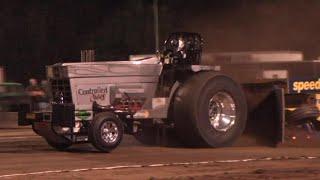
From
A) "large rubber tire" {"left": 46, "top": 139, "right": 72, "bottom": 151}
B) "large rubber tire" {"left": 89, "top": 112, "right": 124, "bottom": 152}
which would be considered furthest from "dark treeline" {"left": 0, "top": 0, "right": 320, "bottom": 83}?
"large rubber tire" {"left": 89, "top": 112, "right": 124, "bottom": 152}

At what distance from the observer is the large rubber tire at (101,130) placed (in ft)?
50.8

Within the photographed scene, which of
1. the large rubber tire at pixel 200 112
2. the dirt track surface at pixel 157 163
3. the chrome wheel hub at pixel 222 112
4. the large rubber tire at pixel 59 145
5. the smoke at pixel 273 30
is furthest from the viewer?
the smoke at pixel 273 30

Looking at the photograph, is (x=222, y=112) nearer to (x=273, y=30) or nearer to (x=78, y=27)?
(x=273, y=30)

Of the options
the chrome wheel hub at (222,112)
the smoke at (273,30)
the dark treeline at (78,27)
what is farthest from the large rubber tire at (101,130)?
the dark treeline at (78,27)

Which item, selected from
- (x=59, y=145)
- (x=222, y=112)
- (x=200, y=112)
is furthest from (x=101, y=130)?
(x=222, y=112)

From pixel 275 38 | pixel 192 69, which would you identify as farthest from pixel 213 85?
pixel 275 38

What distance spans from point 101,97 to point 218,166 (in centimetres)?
389

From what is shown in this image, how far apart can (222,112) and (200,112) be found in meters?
0.92

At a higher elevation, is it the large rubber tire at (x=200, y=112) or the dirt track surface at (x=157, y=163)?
the large rubber tire at (x=200, y=112)

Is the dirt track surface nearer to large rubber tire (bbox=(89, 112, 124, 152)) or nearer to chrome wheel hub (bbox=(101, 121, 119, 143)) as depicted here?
large rubber tire (bbox=(89, 112, 124, 152))

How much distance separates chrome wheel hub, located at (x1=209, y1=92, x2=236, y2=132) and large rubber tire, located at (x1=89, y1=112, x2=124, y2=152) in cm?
216

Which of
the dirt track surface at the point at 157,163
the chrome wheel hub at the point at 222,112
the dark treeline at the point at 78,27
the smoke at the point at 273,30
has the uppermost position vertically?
the dark treeline at the point at 78,27

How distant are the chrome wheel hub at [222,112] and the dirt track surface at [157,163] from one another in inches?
23.6

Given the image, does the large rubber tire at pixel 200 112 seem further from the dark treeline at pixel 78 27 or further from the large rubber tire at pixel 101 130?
the dark treeline at pixel 78 27
